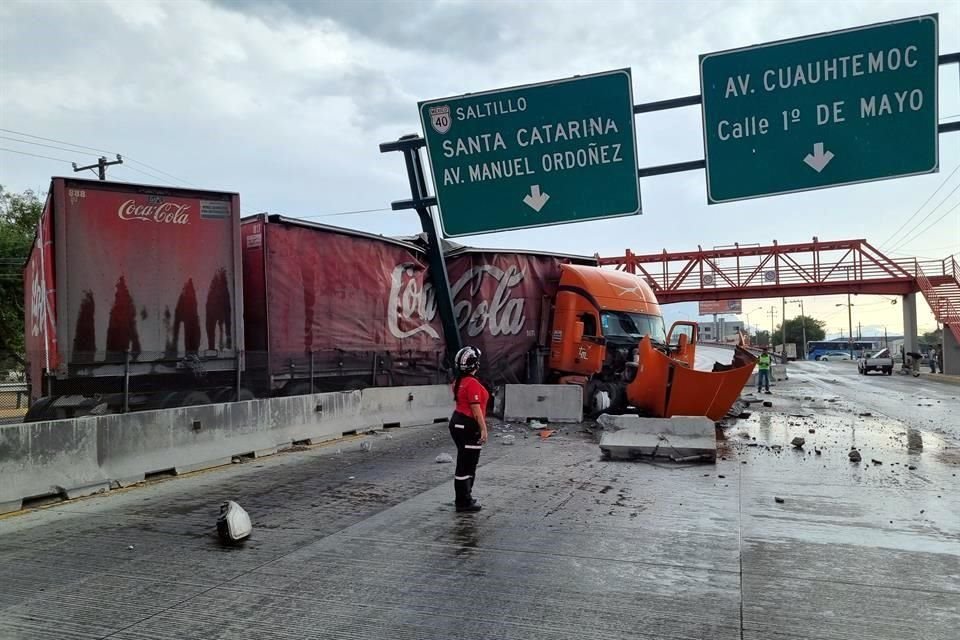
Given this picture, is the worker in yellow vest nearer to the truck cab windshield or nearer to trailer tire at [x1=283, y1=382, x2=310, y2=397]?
the truck cab windshield

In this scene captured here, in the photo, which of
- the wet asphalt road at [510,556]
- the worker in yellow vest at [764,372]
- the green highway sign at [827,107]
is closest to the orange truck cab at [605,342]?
the green highway sign at [827,107]

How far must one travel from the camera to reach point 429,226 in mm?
13664

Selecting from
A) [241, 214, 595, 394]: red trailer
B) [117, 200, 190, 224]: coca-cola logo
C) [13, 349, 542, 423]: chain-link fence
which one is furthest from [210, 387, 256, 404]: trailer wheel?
[117, 200, 190, 224]: coca-cola logo

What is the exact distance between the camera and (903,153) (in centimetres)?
937

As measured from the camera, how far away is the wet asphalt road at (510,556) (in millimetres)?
4043

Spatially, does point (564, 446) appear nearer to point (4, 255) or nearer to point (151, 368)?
point (151, 368)

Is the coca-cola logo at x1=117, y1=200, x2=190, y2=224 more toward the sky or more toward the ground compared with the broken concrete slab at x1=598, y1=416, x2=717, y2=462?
more toward the sky

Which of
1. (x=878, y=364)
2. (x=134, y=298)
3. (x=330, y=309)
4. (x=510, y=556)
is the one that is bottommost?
(x=878, y=364)

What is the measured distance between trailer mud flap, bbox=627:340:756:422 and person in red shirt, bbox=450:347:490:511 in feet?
24.7

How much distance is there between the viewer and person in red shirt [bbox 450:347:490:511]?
267 inches

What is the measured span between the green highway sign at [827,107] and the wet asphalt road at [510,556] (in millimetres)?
4041

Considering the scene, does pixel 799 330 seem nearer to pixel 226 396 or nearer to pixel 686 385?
pixel 686 385

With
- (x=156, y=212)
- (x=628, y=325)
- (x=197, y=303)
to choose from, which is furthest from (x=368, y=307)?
(x=628, y=325)

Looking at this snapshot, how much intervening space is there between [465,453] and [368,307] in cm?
723
